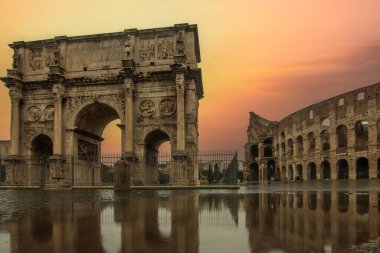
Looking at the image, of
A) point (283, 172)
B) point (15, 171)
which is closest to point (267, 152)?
point (283, 172)

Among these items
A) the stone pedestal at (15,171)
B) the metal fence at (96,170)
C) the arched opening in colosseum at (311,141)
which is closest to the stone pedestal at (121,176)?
the metal fence at (96,170)

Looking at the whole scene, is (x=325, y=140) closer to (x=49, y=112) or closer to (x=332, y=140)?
(x=332, y=140)

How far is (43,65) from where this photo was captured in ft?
81.6

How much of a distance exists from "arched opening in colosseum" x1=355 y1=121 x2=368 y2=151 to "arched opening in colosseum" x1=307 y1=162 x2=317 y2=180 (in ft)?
22.3

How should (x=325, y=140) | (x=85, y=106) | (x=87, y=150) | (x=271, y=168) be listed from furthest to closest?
(x=271, y=168)
(x=325, y=140)
(x=87, y=150)
(x=85, y=106)

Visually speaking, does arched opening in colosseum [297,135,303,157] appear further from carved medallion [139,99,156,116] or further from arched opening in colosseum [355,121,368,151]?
carved medallion [139,99,156,116]

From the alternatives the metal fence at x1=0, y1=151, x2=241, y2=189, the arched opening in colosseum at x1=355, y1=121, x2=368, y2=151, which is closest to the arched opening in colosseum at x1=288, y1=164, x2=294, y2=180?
the arched opening in colosseum at x1=355, y1=121, x2=368, y2=151

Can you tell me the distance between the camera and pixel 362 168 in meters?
33.7

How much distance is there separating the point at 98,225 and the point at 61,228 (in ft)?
1.50

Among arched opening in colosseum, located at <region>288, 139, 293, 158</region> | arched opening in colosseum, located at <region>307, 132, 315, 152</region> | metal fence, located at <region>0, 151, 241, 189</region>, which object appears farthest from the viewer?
arched opening in colosseum, located at <region>288, 139, 293, 158</region>

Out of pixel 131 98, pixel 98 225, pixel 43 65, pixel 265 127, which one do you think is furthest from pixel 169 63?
pixel 265 127

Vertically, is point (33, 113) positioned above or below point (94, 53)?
below

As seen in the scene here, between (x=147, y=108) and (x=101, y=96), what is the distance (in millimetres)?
3150

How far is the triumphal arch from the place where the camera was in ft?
73.0
